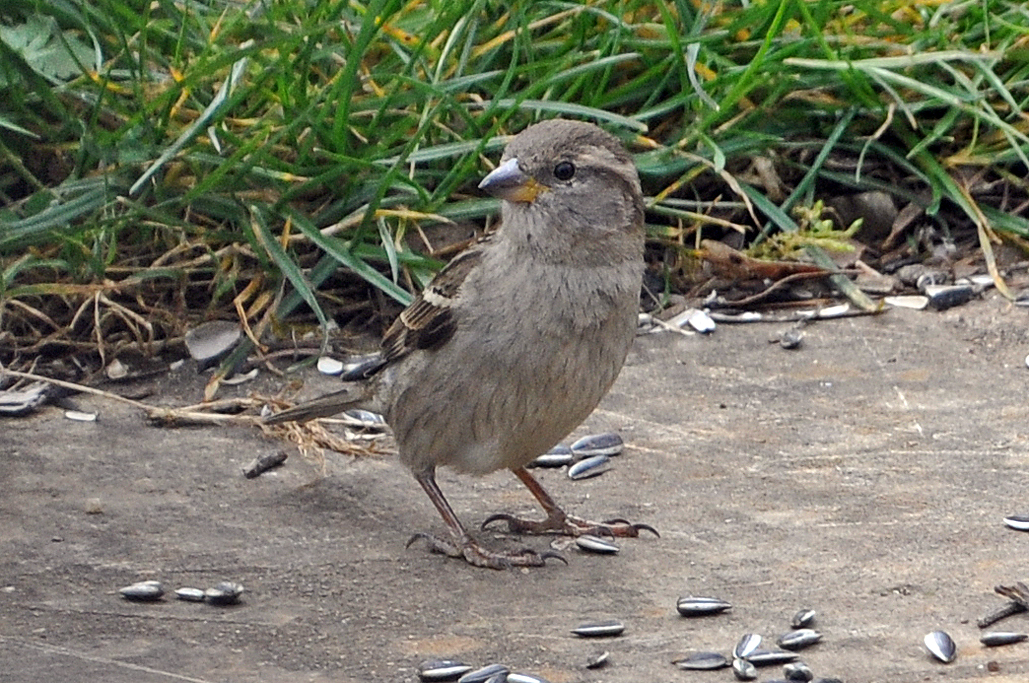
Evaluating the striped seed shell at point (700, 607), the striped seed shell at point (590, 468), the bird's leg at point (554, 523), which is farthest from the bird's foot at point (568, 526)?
the striped seed shell at point (700, 607)

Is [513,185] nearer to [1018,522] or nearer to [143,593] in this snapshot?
[143,593]

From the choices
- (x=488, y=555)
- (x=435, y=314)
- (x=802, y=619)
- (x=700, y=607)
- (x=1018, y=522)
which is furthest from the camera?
(x=435, y=314)

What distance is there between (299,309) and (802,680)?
257cm

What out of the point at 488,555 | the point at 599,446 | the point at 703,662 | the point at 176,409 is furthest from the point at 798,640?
the point at 176,409

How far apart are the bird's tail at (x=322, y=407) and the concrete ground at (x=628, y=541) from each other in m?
0.12

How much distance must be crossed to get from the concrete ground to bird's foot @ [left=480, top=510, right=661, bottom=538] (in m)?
0.04

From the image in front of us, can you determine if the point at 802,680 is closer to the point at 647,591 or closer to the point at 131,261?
the point at 647,591

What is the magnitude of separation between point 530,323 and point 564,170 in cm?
38

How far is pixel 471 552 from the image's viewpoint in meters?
3.59

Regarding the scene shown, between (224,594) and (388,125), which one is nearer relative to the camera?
(224,594)

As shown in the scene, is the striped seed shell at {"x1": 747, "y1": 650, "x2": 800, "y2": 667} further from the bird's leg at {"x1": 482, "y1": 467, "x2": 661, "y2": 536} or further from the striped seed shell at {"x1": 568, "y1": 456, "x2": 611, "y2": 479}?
the striped seed shell at {"x1": 568, "y1": 456, "x2": 611, "y2": 479}

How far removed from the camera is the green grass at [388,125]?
4824 millimetres

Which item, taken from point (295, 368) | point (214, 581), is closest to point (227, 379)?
point (295, 368)

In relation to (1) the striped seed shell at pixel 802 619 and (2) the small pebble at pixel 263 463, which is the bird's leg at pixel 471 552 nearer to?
(2) the small pebble at pixel 263 463
